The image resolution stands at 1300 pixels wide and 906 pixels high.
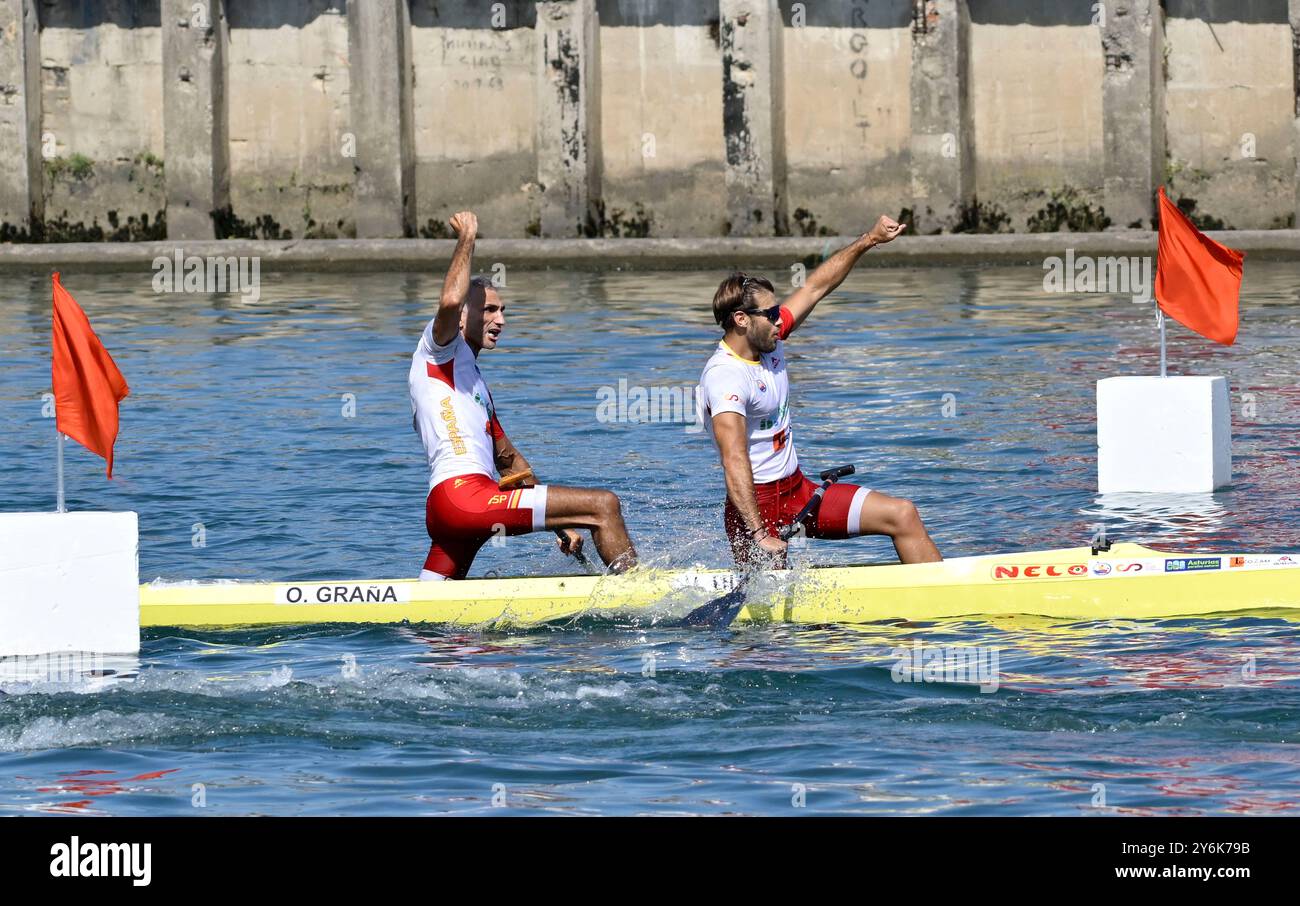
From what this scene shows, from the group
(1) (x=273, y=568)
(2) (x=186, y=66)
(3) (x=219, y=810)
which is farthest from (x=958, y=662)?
(2) (x=186, y=66)

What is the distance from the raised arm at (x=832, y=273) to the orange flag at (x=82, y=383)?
3230mm

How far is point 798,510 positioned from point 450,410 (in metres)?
1.73

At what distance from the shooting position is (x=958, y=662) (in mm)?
9836

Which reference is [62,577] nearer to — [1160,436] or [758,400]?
[758,400]

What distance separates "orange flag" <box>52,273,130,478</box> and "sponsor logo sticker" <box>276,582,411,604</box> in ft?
4.64

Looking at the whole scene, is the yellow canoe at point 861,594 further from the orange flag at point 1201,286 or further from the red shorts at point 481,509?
the orange flag at point 1201,286

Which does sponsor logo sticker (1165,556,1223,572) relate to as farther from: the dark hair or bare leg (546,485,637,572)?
bare leg (546,485,637,572)

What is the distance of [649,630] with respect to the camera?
1071 centimetres

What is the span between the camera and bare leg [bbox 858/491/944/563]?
10.7 m

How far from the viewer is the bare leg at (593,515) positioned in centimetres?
1052

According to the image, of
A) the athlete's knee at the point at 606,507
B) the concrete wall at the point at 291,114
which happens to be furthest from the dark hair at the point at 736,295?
the concrete wall at the point at 291,114

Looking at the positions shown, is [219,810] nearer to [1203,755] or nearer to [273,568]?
[1203,755]

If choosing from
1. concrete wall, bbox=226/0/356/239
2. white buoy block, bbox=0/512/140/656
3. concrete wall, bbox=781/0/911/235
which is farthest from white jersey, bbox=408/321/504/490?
concrete wall, bbox=226/0/356/239
